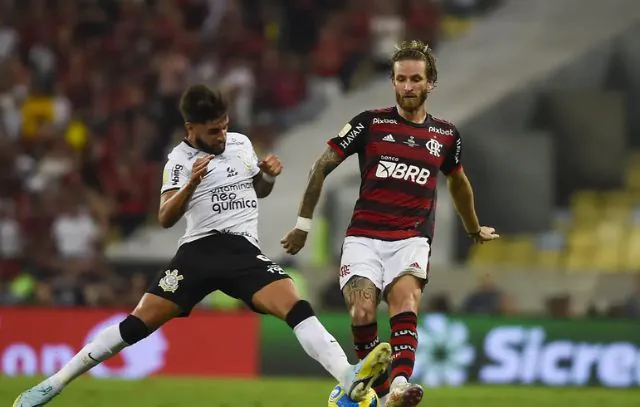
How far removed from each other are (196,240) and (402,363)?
161 cm

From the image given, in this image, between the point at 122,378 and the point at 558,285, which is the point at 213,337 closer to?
the point at 122,378

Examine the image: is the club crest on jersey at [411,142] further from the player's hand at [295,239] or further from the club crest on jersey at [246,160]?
the club crest on jersey at [246,160]

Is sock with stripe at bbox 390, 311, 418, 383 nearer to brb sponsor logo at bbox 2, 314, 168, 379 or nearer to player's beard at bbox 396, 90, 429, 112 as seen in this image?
player's beard at bbox 396, 90, 429, 112

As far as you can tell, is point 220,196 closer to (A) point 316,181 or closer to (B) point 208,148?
(B) point 208,148

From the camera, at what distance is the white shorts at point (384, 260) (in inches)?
395

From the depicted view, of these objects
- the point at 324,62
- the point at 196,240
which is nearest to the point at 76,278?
the point at 324,62

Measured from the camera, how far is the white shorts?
32.9ft

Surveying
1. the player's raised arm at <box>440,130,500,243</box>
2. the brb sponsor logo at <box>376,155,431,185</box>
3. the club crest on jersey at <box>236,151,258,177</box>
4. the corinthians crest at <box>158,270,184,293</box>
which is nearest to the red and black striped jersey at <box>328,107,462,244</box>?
the brb sponsor logo at <box>376,155,431,185</box>

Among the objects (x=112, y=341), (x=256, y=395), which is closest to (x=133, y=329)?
(x=112, y=341)

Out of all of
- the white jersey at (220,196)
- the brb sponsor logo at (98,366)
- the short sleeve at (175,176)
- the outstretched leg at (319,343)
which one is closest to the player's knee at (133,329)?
the white jersey at (220,196)

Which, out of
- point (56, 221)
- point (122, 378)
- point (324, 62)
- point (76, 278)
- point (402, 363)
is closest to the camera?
point (402, 363)

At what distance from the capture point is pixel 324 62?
2466 cm

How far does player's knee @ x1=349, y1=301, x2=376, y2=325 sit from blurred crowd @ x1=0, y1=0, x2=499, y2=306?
11.2m

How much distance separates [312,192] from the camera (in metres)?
10.1
